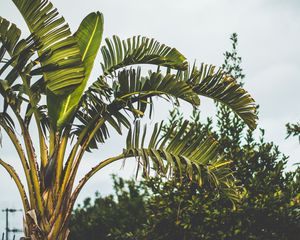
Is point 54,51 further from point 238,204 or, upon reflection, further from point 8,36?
point 238,204

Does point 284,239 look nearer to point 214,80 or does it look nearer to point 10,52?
point 214,80

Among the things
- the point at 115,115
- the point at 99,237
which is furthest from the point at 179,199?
the point at 99,237

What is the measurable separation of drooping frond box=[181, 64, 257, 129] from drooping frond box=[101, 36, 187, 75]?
255 mm

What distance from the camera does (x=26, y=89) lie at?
26.3 ft

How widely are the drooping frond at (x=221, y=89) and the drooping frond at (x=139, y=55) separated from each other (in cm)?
26

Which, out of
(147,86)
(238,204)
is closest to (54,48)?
(147,86)

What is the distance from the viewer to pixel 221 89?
8.66m

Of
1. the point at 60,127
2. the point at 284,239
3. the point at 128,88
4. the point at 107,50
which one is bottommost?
the point at 284,239

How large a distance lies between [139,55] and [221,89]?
1310 mm

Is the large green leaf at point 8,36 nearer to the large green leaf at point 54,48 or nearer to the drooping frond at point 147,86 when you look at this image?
the large green leaf at point 54,48

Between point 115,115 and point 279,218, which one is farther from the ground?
point 115,115

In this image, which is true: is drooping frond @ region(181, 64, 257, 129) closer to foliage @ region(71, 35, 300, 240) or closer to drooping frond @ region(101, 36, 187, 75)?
drooping frond @ region(101, 36, 187, 75)

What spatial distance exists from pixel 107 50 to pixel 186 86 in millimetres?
1445

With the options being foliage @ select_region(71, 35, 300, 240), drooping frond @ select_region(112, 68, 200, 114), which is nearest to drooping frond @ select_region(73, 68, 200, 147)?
drooping frond @ select_region(112, 68, 200, 114)
